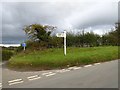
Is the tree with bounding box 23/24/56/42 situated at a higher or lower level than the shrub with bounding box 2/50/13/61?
higher

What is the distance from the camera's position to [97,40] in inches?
1890

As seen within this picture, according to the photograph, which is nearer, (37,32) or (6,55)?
(37,32)

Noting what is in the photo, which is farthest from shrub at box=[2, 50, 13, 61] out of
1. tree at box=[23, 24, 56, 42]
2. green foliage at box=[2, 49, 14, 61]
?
tree at box=[23, 24, 56, 42]

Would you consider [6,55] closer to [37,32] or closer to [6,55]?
[6,55]

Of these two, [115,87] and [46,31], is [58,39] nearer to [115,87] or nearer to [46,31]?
Answer: [46,31]

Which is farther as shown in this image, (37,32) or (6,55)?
(6,55)

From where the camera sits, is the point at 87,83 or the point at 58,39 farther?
the point at 58,39

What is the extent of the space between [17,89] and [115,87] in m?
3.99

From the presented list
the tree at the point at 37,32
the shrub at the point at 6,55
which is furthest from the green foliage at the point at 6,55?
the tree at the point at 37,32

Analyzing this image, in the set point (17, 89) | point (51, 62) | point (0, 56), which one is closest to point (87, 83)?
point (17, 89)

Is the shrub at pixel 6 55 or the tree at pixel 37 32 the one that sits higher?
the tree at pixel 37 32

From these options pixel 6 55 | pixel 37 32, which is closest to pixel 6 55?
pixel 6 55

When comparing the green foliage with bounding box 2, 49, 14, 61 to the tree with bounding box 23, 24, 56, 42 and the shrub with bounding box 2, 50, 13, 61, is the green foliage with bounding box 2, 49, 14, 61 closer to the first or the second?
the shrub with bounding box 2, 50, 13, 61

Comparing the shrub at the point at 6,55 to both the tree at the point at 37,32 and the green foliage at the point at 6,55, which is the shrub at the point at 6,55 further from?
the tree at the point at 37,32
